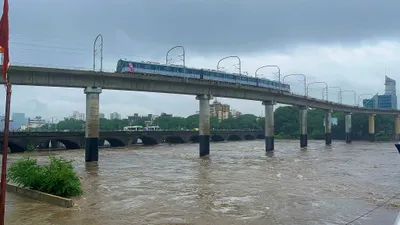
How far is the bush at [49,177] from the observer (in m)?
17.8

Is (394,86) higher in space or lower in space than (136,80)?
higher

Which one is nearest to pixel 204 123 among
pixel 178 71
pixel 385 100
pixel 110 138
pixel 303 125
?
pixel 178 71

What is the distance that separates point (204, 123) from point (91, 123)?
55.0 feet

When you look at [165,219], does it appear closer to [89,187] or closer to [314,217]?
[314,217]

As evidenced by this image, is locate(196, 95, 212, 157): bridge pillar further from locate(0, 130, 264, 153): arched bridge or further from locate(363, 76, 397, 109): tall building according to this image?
locate(363, 76, 397, 109): tall building

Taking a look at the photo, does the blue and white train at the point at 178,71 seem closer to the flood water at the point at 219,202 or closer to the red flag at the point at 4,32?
the flood water at the point at 219,202

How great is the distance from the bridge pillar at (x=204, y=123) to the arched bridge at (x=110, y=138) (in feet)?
91.5

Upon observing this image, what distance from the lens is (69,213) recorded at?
15047 mm

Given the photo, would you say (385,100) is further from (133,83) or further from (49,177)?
(49,177)

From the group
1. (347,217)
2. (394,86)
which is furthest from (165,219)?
(394,86)

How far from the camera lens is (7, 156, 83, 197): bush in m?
17.8

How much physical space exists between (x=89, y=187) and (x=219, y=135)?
108 meters

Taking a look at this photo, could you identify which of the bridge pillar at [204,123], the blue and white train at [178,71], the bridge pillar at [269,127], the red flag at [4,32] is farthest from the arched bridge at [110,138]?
the red flag at [4,32]

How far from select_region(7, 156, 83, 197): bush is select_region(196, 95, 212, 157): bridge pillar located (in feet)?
111
